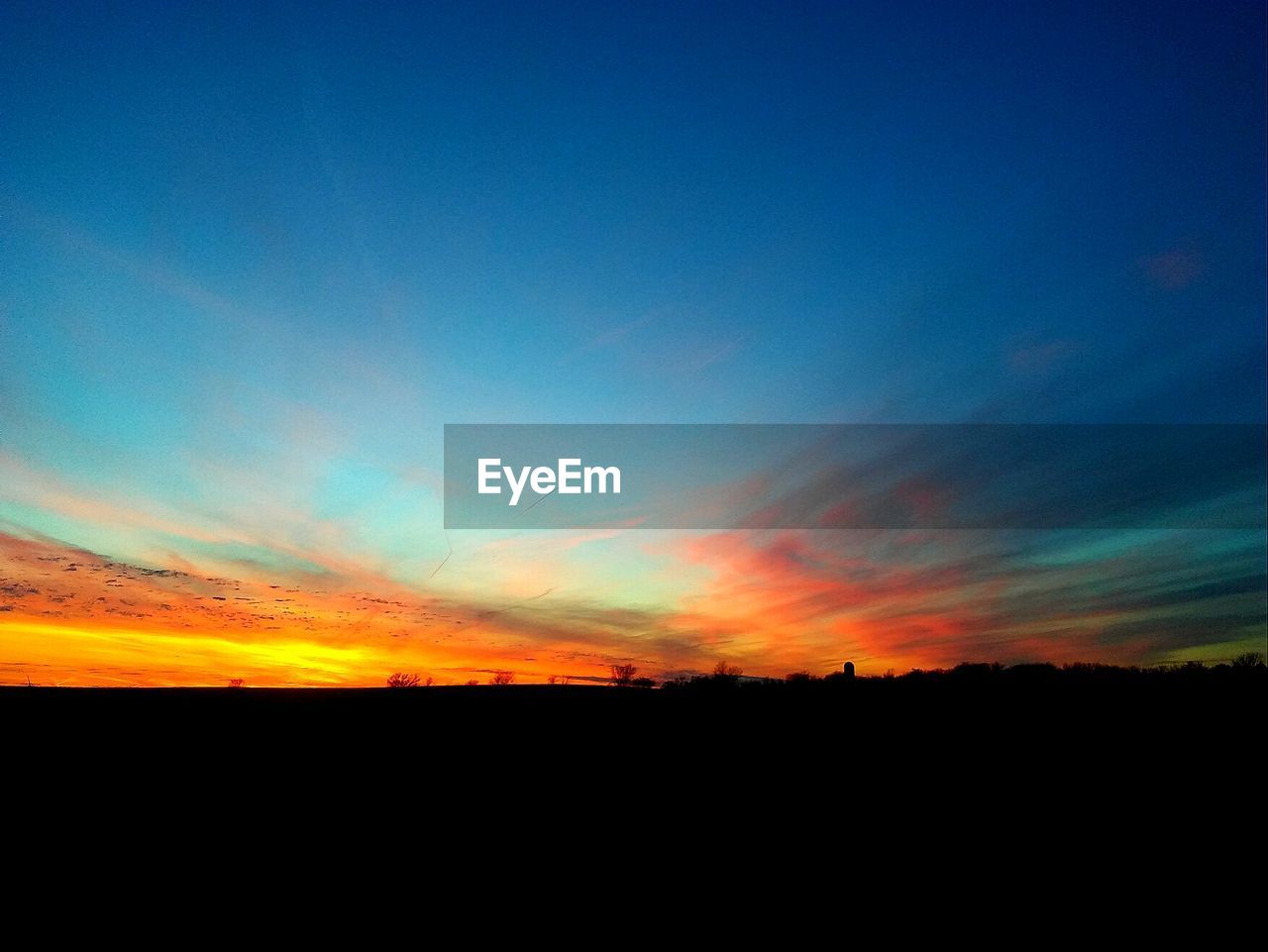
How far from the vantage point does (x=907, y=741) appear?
33.9 ft

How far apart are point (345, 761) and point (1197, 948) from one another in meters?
9.38

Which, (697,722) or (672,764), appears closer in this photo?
(672,764)

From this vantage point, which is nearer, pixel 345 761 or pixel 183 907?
pixel 183 907

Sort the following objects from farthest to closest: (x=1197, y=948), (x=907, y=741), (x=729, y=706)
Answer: (x=729, y=706), (x=907, y=741), (x=1197, y=948)

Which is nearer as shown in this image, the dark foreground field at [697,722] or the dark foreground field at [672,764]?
the dark foreground field at [672,764]

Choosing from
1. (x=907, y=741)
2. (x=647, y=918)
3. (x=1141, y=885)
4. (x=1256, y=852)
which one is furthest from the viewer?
(x=907, y=741)

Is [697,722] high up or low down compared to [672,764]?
up

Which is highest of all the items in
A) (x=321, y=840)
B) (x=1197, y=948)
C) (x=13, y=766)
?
(x=13, y=766)

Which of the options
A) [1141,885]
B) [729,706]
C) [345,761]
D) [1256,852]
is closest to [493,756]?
[345,761]

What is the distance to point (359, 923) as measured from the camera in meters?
5.65

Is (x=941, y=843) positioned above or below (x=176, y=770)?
below

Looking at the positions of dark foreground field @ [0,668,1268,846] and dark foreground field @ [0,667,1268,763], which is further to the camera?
dark foreground field @ [0,667,1268,763]

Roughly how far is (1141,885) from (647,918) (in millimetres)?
4639

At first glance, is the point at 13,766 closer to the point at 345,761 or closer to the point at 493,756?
the point at 345,761
